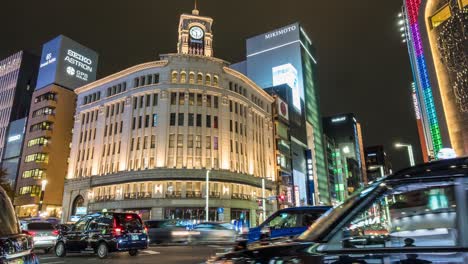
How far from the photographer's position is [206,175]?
157 feet

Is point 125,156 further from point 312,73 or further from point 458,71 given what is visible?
point 312,73

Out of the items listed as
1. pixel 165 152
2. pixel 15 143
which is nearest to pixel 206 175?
pixel 165 152

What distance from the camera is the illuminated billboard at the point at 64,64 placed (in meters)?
74.2

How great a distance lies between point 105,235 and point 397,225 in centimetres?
1314

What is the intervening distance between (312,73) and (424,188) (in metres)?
114

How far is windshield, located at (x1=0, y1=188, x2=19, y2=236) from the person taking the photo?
4.15 m

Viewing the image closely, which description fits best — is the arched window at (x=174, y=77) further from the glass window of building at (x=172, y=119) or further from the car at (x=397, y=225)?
the car at (x=397, y=225)

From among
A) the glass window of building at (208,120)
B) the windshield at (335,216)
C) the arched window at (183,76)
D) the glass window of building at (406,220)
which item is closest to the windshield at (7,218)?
the windshield at (335,216)

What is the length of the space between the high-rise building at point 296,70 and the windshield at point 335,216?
82.6 m

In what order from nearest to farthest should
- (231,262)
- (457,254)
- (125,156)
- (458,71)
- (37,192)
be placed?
1. (457,254)
2. (231,262)
3. (458,71)
4. (125,156)
5. (37,192)

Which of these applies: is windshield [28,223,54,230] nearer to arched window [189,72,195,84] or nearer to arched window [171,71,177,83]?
arched window [171,71,177,83]

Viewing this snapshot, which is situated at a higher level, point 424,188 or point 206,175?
point 206,175

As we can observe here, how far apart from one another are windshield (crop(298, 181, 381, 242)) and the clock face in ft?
221

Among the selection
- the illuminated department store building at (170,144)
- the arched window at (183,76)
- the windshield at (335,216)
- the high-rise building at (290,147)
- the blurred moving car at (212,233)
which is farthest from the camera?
the high-rise building at (290,147)
